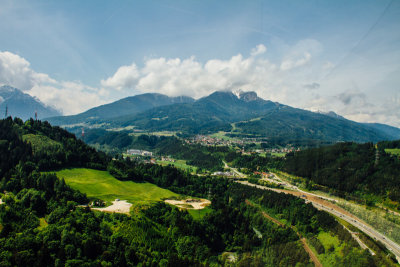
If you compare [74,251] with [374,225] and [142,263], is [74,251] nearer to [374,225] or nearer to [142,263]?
[142,263]

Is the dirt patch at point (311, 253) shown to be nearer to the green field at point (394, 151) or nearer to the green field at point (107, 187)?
the green field at point (107, 187)

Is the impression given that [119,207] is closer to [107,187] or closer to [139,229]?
[139,229]

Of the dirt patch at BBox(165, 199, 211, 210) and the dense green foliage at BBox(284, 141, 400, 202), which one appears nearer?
the dirt patch at BBox(165, 199, 211, 210)

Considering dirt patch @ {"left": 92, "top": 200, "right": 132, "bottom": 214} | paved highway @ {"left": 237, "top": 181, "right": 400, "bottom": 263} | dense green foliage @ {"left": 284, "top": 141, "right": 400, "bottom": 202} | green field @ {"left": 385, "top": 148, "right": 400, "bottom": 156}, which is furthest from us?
green field @ {"left": 385, "top": 148, "right": 400, "bottom": 156}

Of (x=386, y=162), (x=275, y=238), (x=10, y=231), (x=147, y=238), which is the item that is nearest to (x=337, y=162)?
(x=386, y=162)

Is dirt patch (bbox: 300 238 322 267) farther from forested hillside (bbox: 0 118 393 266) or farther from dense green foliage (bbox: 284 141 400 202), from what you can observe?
dense green foliage (bbox: 284 141 400 202)

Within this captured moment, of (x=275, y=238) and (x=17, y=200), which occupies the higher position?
(x=17, y=200)

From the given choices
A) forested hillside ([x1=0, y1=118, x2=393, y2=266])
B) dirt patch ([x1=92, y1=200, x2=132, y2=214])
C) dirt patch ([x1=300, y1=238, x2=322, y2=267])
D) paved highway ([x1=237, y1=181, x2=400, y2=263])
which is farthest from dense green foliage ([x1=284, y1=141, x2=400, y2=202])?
dirt patch ([x1=92, y1=200, x2=132, y2=214])
